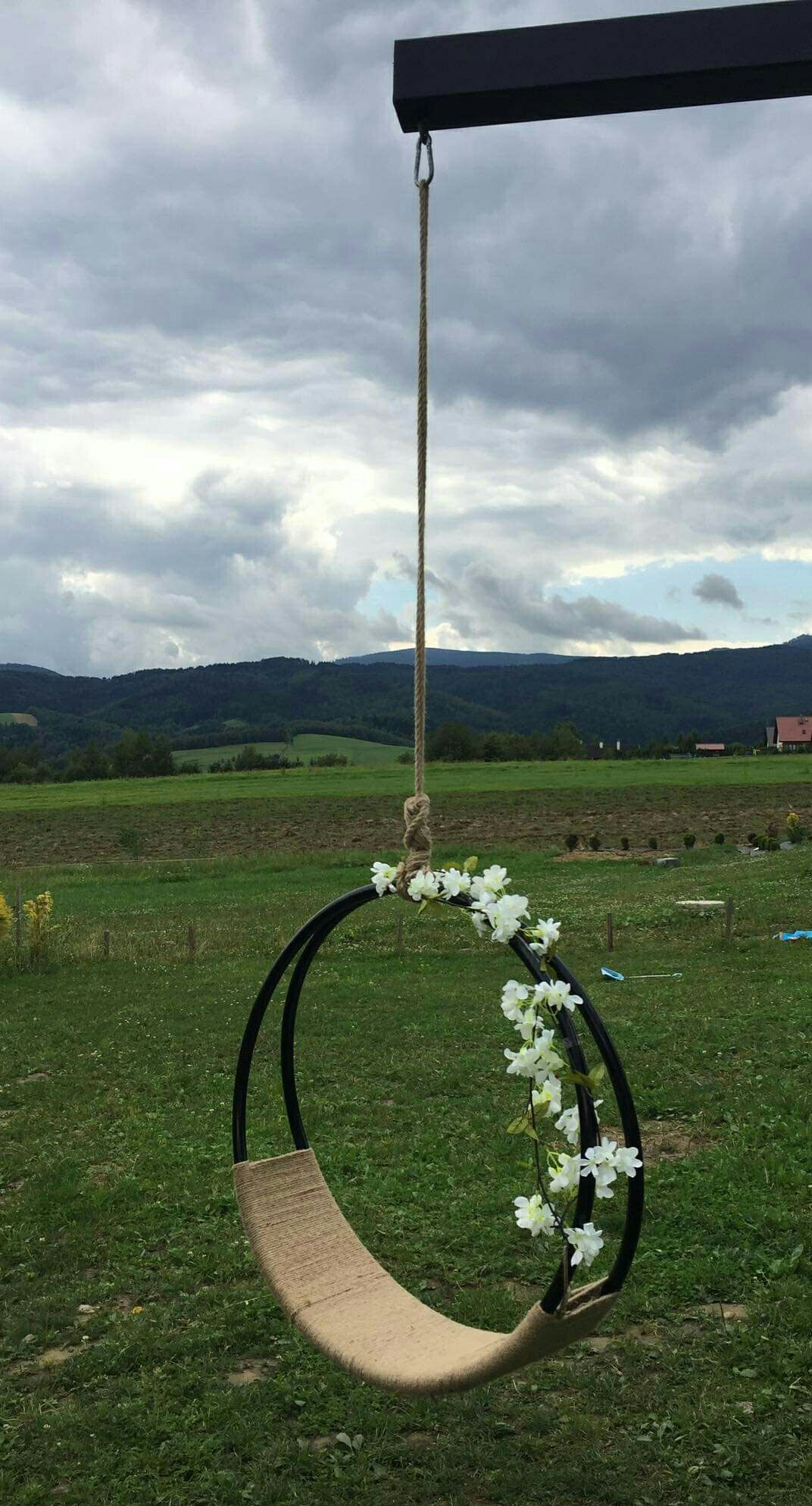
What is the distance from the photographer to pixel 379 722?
137 meters

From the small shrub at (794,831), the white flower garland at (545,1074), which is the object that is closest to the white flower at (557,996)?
the white flower garland at (545,1074)

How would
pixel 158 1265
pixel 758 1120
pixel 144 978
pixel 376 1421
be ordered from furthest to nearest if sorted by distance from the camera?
pixel 144 978, pixel 758 1120, pixel 158 1265, pixel 376 1421

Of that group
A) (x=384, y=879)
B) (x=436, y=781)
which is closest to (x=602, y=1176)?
(x=384, y=879)

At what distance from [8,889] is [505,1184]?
75.9 feet

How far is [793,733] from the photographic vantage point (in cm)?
8706

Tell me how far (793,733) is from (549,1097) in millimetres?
89892

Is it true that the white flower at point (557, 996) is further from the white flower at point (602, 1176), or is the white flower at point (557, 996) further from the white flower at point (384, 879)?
the white flower at point (384, 879)

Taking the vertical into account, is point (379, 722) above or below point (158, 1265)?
above

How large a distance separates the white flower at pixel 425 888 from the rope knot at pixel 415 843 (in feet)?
0.37

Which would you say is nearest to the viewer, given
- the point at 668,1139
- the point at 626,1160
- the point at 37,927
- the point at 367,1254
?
the point at 626,1160

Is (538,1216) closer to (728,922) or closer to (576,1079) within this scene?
(576,1079)

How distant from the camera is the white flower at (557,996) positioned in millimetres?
2482

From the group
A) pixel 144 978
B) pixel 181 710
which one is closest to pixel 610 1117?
pixel 144 978

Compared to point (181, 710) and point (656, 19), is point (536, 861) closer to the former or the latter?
point (656, 19)
